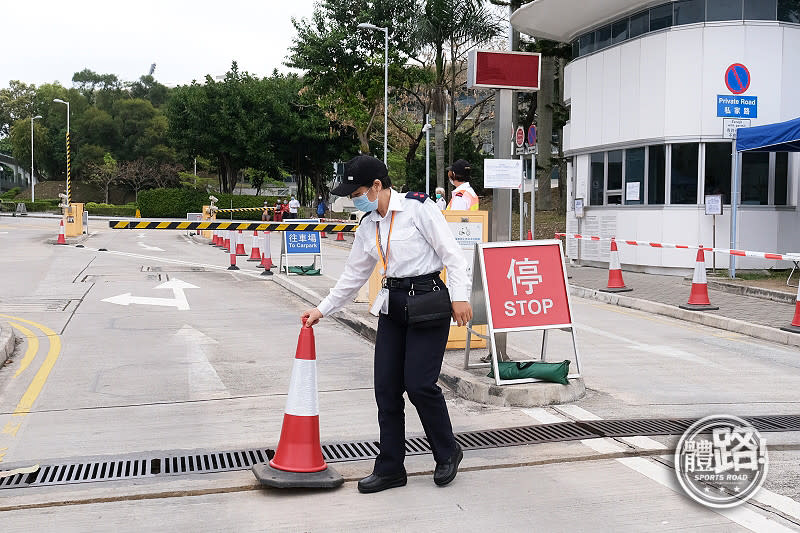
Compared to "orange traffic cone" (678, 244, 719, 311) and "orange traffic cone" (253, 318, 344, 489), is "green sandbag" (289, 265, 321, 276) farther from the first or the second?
"orange traffic cone" (253, 318, 344, 489)

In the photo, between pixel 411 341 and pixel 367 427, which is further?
pixel 367 427

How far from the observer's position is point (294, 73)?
66500 millimetres

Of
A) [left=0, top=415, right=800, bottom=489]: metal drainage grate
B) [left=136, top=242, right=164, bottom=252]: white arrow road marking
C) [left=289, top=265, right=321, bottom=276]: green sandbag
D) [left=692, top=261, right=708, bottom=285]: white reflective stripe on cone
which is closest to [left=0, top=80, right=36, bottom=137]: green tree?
[left=136, top=242, right=164, bottom=252]: white arrow road marking

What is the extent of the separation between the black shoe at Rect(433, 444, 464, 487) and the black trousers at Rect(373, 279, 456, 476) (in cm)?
3

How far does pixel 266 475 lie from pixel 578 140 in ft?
58.7

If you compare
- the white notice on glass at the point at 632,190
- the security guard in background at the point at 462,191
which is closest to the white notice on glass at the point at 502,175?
the security guard in background at the point at 462,191

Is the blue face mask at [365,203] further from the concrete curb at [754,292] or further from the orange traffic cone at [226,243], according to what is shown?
the orange traffic cone at [226,243]

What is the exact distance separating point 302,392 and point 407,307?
0.88 m

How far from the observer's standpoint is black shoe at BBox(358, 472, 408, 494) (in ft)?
16.3

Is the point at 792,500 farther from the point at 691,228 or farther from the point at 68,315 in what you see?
the point at 691,228

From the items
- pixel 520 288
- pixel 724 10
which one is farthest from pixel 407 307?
pixel 724 10

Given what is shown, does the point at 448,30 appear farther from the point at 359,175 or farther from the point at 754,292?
the point at 359,175

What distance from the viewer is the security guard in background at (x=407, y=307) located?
4918 mm

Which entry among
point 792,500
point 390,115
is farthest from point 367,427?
point 390,115
